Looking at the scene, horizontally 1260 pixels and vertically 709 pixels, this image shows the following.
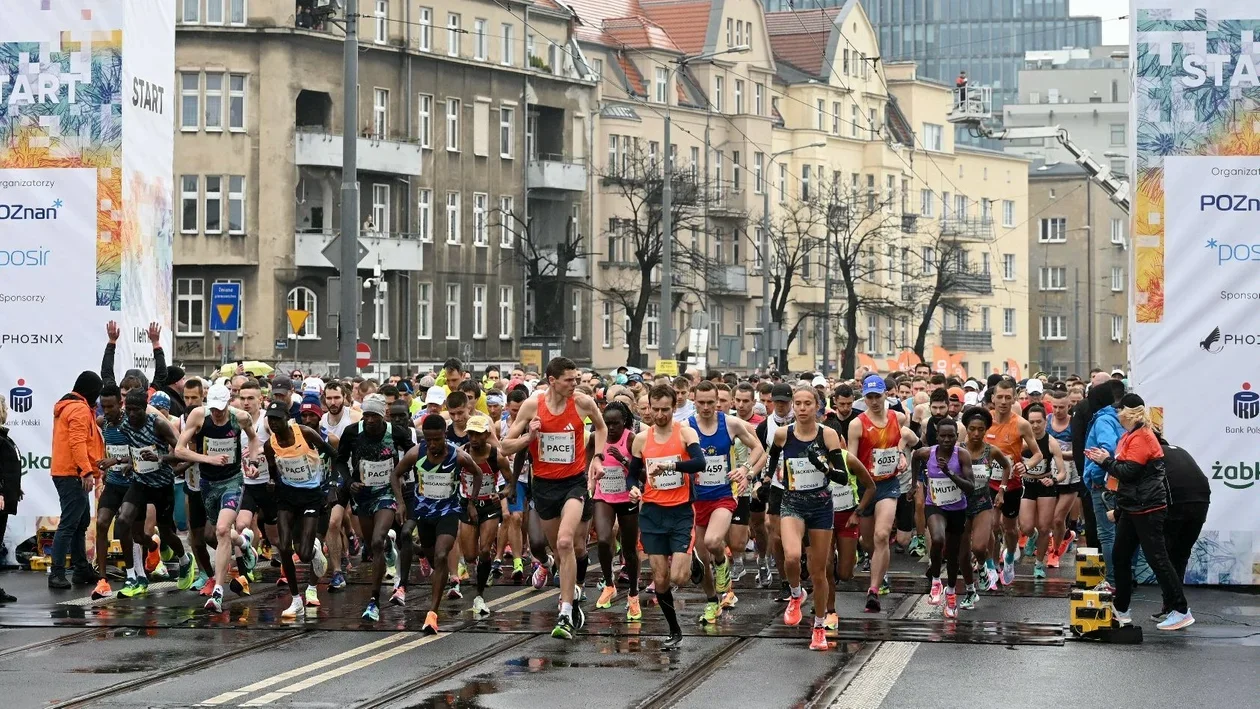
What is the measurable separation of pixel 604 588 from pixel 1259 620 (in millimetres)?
5189

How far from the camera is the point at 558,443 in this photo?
15.9 metres

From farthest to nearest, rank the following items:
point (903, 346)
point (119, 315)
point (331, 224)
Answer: point (903, 346) → point (331, 224) → point (119, 315)

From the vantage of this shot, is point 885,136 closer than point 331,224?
No

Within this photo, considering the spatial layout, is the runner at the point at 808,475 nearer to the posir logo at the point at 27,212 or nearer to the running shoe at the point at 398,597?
the running shoe at the point at 398,597

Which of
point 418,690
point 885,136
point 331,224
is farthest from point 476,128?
point 418,690

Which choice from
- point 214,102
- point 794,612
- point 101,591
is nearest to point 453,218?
point 214,102

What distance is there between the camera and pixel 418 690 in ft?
39.8

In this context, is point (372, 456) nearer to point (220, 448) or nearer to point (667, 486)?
point (220, 448)

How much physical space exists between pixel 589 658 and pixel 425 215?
1899 inches

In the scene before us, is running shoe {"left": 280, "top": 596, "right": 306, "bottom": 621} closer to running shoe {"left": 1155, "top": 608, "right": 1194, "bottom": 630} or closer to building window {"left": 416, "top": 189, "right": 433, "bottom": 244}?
running shoe {"left": 1155, "top": 608, "right": 1194, "bottom": 630}

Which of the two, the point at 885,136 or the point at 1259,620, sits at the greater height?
the point at 885,136

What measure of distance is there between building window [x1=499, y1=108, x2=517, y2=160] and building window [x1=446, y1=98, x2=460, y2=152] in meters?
2.09

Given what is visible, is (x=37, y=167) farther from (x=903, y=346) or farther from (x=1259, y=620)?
(x=903, y=346)

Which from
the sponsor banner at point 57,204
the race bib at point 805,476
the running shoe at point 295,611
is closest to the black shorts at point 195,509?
the running shoe at point 295,611
